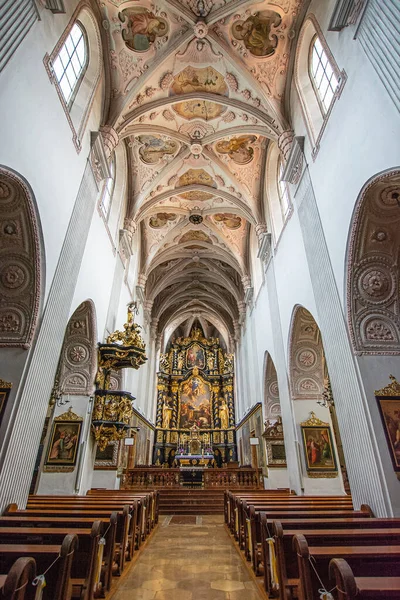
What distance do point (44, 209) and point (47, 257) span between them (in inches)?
36.4

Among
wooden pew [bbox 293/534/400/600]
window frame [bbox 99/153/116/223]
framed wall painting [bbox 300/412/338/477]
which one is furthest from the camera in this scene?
window frame [bbox 99/153/116/223]

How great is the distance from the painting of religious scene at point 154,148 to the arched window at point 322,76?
5.46 m

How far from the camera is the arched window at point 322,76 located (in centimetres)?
777

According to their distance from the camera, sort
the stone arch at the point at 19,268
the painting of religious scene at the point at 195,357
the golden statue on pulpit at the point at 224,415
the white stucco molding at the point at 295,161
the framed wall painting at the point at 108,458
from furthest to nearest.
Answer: the painting of religious scene at the point at 195,357
the golden statue on pulpit at the point at 224,415
the framed wall painting at the point at 108,458
the white stucco molding at the point at 295,161
the stone arch at the point at 19,268

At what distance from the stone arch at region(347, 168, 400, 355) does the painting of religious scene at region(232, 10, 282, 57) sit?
21.5 feet

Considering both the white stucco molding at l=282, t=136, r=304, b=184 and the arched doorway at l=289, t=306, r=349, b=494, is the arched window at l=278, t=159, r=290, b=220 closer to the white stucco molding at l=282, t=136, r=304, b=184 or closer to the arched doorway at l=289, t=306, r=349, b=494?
the white stucco molding at l=282, t=136, r=304, b=184

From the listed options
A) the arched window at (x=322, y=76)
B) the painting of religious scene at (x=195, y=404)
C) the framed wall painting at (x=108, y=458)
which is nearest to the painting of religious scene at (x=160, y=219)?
the arched window at (x=322, y=76)

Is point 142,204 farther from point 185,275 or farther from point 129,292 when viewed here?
point 185,275

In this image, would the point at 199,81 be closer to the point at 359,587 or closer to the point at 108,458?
the point at 359,587

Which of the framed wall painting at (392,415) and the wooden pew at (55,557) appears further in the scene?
the framed wall painting at (392,415)

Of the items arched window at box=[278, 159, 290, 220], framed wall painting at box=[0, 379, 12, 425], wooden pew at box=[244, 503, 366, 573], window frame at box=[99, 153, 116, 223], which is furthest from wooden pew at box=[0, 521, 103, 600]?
arched window at box=[278, 159, 290, 220]

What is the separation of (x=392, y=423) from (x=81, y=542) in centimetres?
508

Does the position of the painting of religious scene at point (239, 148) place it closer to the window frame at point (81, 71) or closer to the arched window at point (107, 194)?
the arched window at point (107, 194)

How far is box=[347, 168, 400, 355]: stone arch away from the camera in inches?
243
